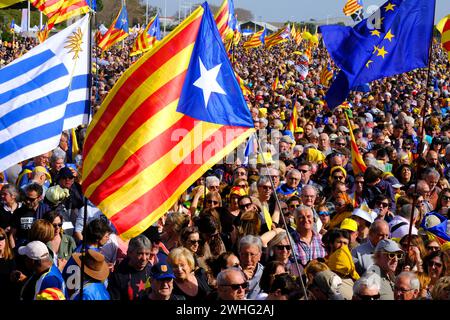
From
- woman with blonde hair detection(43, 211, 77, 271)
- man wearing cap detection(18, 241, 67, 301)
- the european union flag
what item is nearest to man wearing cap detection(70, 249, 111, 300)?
man wearing cap detection(18, 241, 67, 301)

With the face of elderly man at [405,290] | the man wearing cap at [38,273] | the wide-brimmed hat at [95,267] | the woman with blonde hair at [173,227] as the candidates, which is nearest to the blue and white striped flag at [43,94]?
the man wearing cap at [38,273]

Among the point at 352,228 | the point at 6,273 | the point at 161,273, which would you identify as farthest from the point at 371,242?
the point at 6,273

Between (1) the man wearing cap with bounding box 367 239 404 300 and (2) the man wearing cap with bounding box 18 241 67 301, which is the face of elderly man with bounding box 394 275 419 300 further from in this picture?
(2) the man wearing cap with bounding box 18 241 67 301

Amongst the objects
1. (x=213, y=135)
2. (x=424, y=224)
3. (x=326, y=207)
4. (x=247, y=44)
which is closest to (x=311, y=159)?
(x=326, y=207)

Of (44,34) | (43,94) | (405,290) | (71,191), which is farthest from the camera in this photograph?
(44,34)

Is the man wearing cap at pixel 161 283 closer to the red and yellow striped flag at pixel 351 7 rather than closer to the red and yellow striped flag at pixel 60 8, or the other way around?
the red and yellow striped flag at pixel 60 8

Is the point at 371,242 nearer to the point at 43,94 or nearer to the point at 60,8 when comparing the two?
the point at 43,94

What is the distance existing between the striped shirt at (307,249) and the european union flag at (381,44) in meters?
1.77

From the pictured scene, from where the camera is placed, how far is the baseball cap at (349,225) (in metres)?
7.71

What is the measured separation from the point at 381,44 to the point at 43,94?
3.50 meters

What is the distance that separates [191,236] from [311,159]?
558cm

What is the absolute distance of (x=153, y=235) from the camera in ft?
23.5

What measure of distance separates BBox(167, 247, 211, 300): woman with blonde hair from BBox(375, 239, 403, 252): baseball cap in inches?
52.2

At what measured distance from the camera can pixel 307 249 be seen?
747 cm
